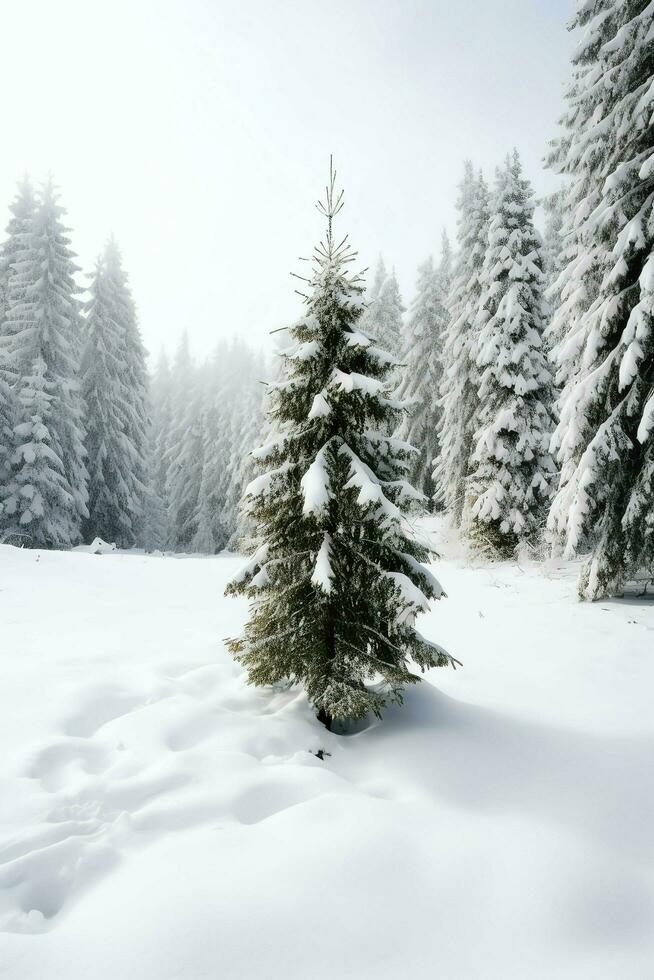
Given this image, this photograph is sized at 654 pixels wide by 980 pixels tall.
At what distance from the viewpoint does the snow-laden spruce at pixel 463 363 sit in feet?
66.5

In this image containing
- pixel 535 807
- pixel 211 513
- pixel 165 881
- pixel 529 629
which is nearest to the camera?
pixel 165 881

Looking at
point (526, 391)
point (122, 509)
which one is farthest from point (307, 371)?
point (122, 509)

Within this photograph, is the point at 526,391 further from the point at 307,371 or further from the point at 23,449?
the point at 23,449

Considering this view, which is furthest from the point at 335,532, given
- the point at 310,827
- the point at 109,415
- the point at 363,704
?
the point at 109,415

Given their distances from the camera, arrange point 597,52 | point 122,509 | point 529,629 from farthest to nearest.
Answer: point 122,509, point 597,52, point 529,629

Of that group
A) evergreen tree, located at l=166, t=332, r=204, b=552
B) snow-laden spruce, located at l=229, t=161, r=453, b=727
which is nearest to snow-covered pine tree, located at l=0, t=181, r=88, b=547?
evergreen tree, located at l=166, t=332, r=204, b=552

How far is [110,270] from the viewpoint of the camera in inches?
1107

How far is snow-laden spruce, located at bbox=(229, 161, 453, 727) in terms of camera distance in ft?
15.2

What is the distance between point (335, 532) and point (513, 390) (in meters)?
13.7

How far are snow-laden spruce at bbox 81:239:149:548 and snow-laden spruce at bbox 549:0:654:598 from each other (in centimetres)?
2272

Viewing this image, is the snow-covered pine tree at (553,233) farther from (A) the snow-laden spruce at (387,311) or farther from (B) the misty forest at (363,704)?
(A) the snow-laden spruce at (387,311)

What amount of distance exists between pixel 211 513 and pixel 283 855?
36.9m

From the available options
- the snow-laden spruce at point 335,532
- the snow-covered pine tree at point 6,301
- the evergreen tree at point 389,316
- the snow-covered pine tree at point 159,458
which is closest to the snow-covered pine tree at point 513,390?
the snow-laden spruce at point 335,532

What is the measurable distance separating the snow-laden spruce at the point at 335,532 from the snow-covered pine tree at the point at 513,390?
12203mm
